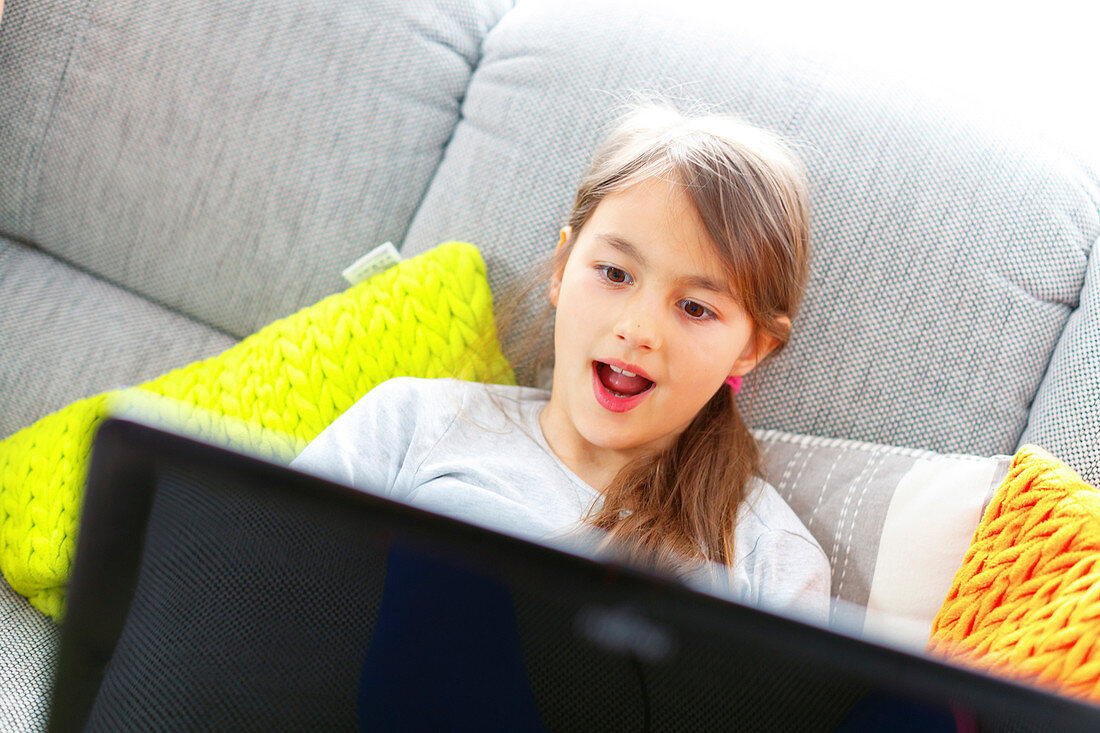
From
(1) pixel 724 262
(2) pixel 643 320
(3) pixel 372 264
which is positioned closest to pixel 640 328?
(2) pixel 643 320

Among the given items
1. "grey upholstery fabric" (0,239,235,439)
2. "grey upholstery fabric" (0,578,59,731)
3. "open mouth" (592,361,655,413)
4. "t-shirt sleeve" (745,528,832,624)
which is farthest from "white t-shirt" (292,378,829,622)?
"grey upholstery fabric" (0,239,235,439)

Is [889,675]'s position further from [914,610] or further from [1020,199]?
[1020,199]

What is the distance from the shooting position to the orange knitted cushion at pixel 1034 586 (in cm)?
53

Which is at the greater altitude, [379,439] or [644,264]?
[644,264]

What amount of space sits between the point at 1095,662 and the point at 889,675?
280 mm

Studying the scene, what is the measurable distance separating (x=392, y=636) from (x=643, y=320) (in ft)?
1.68

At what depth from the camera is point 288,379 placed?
96 centimetres

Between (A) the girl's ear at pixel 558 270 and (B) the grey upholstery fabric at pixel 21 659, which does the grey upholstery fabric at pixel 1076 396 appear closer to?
(A) the girl's ear at pixel 558 270

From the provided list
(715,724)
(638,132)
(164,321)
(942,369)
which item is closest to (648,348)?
(638,132)

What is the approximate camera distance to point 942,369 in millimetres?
987

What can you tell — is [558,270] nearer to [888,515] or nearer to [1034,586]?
[888,515]

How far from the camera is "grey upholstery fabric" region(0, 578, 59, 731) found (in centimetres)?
82

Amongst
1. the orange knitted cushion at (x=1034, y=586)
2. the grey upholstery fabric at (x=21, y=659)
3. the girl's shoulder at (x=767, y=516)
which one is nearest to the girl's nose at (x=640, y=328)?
the girl's shoulder at (x=767, y=516)

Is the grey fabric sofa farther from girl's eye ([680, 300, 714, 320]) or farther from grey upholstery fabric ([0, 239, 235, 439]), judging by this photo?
girl's eye ([680, 300, 714, 320])
